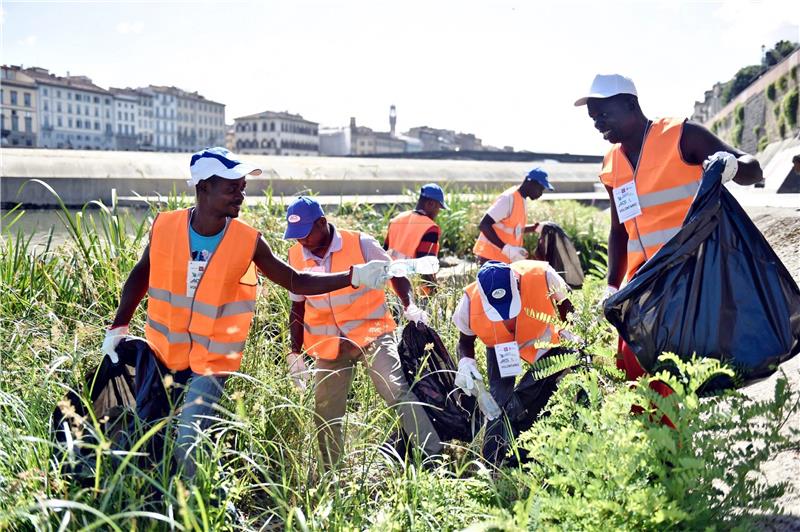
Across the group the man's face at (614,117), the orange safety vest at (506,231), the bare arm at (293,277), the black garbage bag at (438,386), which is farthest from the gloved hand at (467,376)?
the orange safety vest at (506,231)

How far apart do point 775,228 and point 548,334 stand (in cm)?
214

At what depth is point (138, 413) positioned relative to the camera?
2783mm

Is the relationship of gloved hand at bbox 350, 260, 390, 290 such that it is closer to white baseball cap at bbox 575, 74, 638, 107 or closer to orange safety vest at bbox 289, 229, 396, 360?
orange safety vest at bbox 289, 229, 396, 360

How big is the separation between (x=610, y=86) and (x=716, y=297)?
4.07 ft

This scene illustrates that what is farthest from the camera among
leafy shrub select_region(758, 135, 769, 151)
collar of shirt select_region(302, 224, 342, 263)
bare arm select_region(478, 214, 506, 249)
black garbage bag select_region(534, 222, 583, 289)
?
leafy shrub select_region(758, 135, 769, 151)

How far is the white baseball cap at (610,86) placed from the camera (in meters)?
3.24

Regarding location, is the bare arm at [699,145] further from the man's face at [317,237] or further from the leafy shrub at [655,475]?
the man's face at [317,237]

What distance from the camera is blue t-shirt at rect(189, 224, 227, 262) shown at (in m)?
3.15

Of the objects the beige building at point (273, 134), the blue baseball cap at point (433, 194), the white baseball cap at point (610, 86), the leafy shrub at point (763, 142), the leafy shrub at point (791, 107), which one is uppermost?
the beige building at point (273, 134)

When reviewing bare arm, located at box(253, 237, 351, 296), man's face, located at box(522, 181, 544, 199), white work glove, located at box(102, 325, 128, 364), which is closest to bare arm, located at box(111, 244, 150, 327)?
white work glove, located at box(102, 325, 128, 364)

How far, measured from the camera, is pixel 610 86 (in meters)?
3.26

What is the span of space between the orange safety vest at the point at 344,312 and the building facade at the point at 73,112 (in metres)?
97.4

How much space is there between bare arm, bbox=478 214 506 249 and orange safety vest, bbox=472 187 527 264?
0.04 m

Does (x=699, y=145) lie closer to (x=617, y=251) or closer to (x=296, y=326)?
(x=617, y=251)
